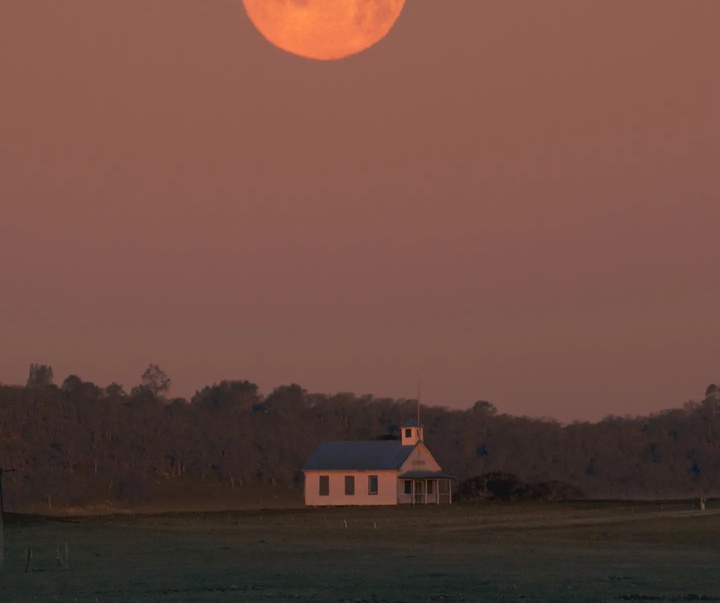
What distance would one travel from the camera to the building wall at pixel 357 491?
351ft

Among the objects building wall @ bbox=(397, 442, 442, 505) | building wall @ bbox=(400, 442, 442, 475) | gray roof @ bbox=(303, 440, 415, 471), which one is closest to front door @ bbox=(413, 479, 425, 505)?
building wall @ bbox=(397, 442, 442, 505)

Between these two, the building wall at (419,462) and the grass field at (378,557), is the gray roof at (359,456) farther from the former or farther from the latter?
the grass field at (378,557)

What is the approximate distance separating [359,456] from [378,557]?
187ft

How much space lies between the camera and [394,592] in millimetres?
39594

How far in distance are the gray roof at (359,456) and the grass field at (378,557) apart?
20.5 metres

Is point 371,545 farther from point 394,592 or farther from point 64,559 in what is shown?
point 394,592

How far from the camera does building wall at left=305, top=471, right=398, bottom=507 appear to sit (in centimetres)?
10712

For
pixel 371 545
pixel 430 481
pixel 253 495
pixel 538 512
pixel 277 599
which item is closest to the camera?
pixel 277 599

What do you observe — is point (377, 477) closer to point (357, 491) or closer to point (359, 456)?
point (357, 491)

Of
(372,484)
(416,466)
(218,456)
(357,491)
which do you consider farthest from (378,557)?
(218,456)

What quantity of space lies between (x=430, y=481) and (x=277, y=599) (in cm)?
7307

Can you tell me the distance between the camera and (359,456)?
360 ft

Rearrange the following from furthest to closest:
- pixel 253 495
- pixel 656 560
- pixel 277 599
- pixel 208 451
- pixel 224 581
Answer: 1. pixel 208 451
2. pixel 253 495
3. pixel 656 560
4. pixel 224 581
5. pixel 277 599

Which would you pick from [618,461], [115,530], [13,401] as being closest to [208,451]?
[13,401]
